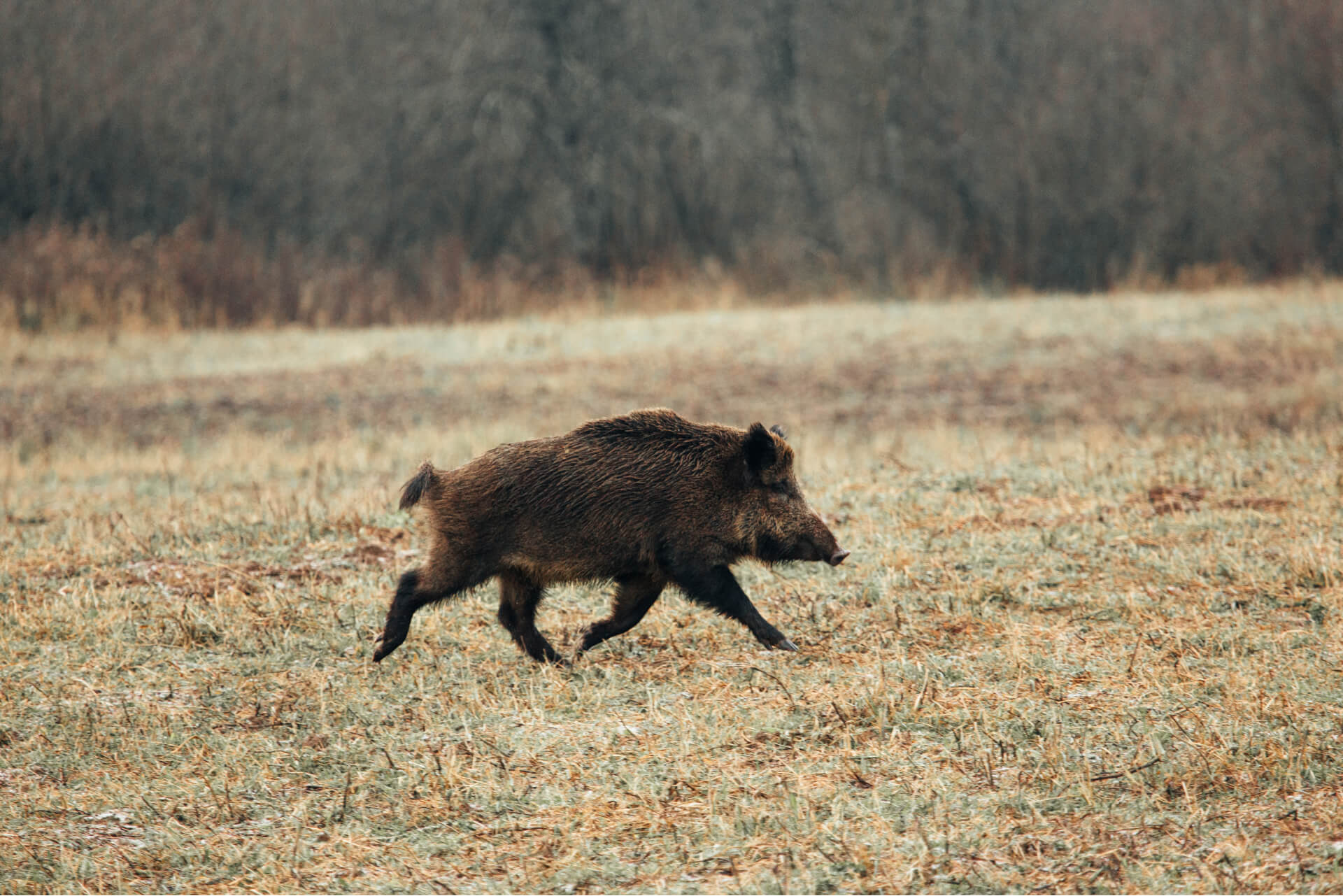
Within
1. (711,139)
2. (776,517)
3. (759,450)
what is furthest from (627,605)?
(711,139)

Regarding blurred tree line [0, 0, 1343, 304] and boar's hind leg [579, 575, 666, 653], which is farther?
blurred tree line [0, 0, 1343, 304]

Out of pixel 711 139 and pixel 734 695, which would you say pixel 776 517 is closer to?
pixel 734 695

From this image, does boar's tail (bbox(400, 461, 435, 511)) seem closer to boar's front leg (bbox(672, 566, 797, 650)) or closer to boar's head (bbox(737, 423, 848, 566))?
boar's front leg (bbox(672, 566, 797, 650))

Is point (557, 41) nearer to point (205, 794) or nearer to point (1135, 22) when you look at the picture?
point (1135, 22)

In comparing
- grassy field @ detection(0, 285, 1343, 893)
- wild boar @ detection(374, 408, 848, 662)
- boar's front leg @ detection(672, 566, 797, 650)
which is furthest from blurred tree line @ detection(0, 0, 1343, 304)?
boar's front leg @ detection(672, 566, 797, 650)

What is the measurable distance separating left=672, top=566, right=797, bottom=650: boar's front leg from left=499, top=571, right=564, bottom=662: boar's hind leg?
610 millimetres

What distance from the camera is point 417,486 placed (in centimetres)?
575

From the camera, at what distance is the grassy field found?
13.3 ft

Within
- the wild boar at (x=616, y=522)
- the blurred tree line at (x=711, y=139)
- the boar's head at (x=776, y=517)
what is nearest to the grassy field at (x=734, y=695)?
the wild boar at (x=616, y=522)

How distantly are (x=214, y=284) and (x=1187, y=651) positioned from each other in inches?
679

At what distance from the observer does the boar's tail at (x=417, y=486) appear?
5746mm

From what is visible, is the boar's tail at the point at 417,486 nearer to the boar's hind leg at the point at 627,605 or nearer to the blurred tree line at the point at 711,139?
the boar's hind leg at the point at 627,605

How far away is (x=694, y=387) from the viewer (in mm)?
15477

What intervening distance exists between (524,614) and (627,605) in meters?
0.44
